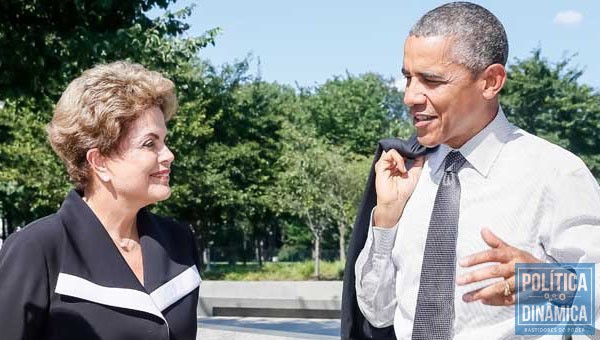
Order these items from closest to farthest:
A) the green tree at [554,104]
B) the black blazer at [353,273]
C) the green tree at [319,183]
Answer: the black blazer at [353,273], the green tree at [319,183], the green tree at [554,104]

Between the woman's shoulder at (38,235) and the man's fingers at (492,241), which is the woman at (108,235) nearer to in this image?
the woman's shoulder at (38,235)

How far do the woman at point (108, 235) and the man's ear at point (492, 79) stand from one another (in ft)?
3.67

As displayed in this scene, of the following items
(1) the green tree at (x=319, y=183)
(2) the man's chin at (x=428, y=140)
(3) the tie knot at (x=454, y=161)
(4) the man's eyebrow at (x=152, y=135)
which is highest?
(1) the green tree at (x=319, y=183)

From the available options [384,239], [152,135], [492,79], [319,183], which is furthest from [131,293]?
[319,183]

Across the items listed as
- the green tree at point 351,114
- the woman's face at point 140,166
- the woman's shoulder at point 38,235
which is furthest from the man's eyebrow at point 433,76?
the green tree at point 351,114

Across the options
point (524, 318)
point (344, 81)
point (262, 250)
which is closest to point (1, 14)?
point (524, 318)

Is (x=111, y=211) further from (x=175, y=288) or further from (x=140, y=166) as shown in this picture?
(x=175, y=288)

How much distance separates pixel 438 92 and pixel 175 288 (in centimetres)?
120

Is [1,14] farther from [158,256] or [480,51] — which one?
[480,51]

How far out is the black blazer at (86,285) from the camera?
2.35 m

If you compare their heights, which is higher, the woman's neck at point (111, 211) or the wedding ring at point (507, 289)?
the woman's neck at point (111, 211)

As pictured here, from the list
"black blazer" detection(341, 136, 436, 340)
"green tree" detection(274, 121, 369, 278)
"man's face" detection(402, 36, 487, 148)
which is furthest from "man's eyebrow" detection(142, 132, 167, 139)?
"green tree" detection(274, 121, 369, 278)

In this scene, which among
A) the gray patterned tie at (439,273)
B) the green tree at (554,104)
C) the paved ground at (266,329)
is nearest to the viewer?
the gray patterned tie at (439,273)

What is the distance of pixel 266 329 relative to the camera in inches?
446
